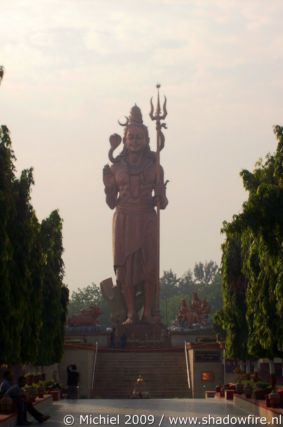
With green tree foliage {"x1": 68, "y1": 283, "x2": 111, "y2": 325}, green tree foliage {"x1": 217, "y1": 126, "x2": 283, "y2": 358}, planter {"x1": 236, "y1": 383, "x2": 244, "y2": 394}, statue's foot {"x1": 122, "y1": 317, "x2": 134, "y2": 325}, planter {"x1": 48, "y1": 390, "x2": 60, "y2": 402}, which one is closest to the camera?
green tree foliage {"x1": 217, "y1": 126, "x2": 283, "y2": 358}

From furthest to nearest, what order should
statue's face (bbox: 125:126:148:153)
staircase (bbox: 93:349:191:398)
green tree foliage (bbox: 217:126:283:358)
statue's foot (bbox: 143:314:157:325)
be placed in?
statue's face (bbox: 125:126:148:153) < statue's foot (bbox: 143:314:157:325) < staircase (bbox: 93:349:191:398) < green tree foliage (bbox: 217:126:283:358)

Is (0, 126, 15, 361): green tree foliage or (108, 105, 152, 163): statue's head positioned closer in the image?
(0, 126, 15, 361): green tree foliage

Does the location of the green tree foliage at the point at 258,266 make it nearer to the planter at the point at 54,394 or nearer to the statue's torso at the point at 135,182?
the planter at the point at 54,394

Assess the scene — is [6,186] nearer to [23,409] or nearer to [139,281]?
[23,409]

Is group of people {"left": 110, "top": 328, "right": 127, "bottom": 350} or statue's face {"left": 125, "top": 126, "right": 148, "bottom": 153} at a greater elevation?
statue's face {"left": 125, "top": 126, "right": 148, "bottom": 153}

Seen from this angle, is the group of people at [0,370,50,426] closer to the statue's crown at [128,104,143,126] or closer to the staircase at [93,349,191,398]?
the staircase at [93,349,191,398]

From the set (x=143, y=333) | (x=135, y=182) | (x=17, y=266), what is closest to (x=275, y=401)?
(x=17, y=266)

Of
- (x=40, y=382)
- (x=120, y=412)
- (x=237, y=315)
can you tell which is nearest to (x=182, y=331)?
(x=237, y=315)

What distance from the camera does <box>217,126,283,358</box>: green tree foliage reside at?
68.0 feet

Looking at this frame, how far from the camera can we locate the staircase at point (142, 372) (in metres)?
45.3

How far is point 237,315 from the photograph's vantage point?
38031 mm

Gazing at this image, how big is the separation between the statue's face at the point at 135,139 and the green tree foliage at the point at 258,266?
22155 millimetres

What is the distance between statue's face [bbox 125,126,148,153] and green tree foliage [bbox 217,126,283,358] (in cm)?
2216

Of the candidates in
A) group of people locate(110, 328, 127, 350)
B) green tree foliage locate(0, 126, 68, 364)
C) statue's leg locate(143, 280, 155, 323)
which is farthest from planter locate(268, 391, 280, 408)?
statue's leg locate(143, 280, 155, 323)
